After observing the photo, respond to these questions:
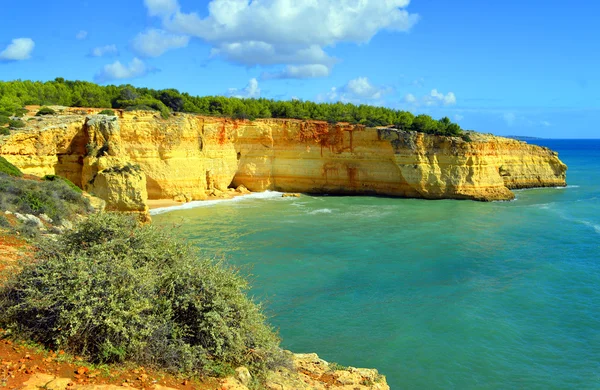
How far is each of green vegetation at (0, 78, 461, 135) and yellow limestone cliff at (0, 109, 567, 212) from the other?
201cm

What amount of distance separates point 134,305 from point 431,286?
1229cm

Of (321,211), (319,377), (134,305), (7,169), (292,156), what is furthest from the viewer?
(292,156)

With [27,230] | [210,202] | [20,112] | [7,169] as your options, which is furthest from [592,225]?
[20,112]

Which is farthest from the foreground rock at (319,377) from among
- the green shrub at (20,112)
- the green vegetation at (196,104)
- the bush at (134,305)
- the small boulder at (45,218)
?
the green vegetation at (196,104)

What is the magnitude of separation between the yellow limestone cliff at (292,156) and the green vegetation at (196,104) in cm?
201

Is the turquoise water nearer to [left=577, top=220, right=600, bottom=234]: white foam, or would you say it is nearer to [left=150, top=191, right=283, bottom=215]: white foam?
[left=577, top=220, right=600, bottom=234]: white foam

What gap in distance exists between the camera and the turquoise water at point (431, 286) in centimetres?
1159

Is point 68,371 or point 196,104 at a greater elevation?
point 196,104

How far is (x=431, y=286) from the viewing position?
1684 cm

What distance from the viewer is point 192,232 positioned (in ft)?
79.2

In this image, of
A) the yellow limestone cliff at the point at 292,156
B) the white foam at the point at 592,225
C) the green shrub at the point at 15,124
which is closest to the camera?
the white foam at the point at 592,225

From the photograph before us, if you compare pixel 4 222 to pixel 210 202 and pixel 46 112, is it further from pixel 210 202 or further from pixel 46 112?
pixel 210 202

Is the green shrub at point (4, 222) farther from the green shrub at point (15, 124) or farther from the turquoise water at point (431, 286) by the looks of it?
the green shrub at point (15, 124)

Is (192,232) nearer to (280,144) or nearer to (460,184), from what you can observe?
(280,144)
